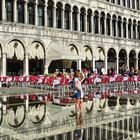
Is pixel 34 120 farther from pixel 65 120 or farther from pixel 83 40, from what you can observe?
pixel 83 40

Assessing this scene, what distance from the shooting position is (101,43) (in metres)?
47.9

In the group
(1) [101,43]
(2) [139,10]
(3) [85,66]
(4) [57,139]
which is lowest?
(4) [57,139]

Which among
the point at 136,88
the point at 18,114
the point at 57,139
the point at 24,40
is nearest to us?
the point at 57,139

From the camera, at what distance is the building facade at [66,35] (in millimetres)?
35875

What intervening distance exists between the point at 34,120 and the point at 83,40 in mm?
31709

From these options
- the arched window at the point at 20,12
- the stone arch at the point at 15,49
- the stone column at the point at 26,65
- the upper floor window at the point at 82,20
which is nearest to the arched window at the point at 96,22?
the upper floor window at the point at 82,20

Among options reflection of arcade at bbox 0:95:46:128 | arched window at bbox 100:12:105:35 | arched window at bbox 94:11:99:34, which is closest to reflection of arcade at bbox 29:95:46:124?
reflection of arcade at bbox 0:95:46:128

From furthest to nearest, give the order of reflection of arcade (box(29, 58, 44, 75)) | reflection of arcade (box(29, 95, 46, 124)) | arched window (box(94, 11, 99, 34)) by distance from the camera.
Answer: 1. arched window (box(94, 11, 99, 34))
2. reflection of arcade (box(29, 58, 44, 75))
3. reflection of arcade (box(29, 95, 46, 124))

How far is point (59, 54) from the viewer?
115ft

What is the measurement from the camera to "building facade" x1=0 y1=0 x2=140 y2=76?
3588cm

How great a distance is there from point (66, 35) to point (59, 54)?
24.8 ft

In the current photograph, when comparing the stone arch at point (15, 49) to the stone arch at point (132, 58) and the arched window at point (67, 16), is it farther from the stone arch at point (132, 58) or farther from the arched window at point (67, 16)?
the stone arch at point (132, 58)

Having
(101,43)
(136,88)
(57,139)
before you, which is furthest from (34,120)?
(101,43)

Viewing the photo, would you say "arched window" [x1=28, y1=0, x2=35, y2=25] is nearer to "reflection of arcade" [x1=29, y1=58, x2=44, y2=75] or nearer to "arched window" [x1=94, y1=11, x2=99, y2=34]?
"reflection of arcade" [x1=29, y1=58, x2=44, y2=75]
